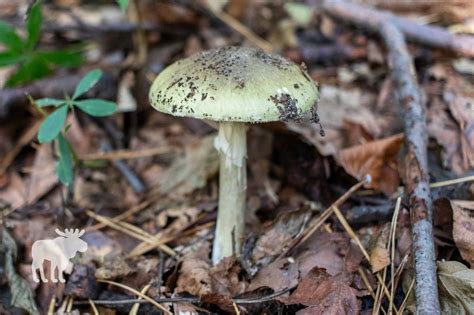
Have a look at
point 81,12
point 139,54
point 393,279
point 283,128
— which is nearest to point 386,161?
point 283,128

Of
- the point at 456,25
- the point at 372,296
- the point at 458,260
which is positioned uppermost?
the point at 456,25

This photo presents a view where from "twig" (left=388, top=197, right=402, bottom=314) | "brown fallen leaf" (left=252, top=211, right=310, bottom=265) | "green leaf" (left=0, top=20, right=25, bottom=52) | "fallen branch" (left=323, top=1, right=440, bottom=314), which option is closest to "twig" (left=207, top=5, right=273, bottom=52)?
"fallen branch" (left=323, top=1, right=440, bottom=314)

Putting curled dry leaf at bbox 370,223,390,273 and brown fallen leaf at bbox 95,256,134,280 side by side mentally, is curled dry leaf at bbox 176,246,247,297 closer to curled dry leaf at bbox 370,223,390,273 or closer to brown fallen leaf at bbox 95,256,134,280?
brown fallen leaf at bbox 95,256,134,280

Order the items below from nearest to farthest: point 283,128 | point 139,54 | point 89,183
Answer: point 283,128, point 89,183, point 139,54

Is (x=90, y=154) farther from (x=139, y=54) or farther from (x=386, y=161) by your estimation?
(x=386, y=161)

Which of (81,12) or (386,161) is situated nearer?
(386,161)

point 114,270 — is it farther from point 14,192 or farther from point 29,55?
point 29,55
